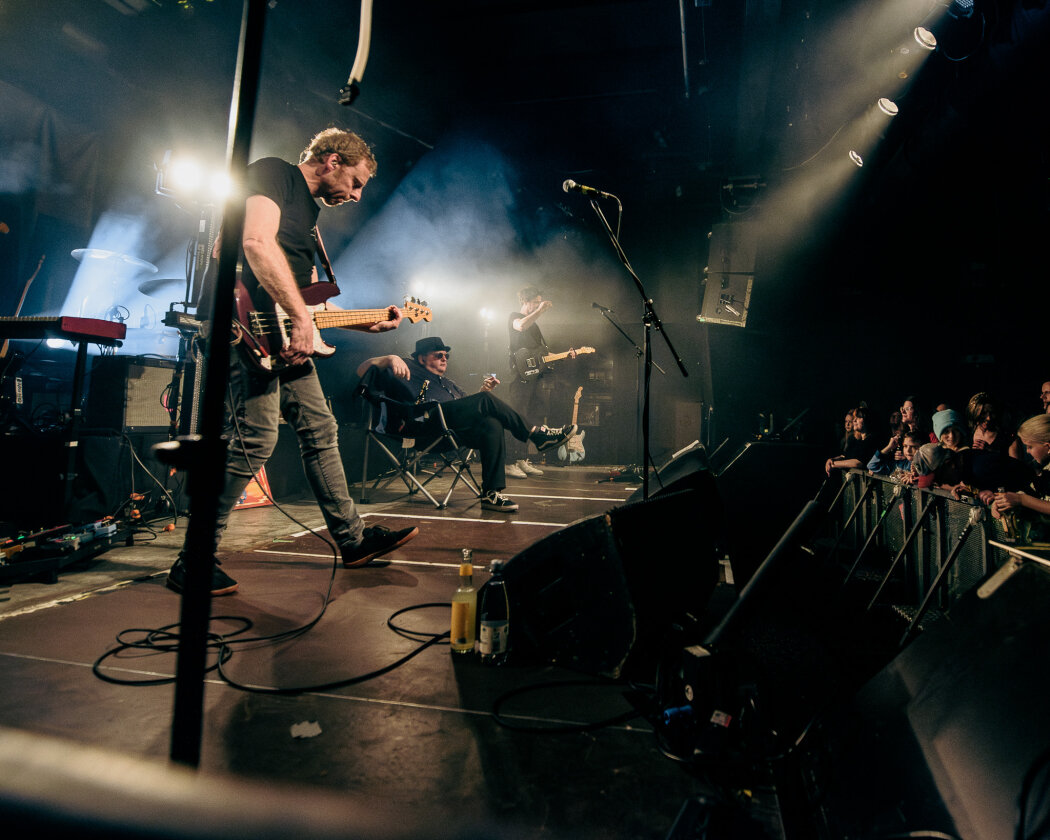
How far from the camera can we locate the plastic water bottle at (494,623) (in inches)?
70.3

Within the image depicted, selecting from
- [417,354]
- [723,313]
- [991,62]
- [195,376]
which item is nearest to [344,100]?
[195,376]

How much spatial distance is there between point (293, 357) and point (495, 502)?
2.55 metres

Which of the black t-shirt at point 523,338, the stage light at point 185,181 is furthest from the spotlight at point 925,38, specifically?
the stage light at point 185,181

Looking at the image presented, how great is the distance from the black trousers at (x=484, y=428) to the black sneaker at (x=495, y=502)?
6 centimetres

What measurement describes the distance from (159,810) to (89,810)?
0.09 feet

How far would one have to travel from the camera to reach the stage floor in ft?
3.70

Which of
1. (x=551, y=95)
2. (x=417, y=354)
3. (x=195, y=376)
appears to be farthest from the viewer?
(x=551, y=95)

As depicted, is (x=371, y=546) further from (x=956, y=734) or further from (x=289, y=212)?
(x=956, y=734)

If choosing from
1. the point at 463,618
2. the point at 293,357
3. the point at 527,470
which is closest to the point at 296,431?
the point at 293,357

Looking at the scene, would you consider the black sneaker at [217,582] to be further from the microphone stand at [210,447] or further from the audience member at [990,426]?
the audience member at [990,426]

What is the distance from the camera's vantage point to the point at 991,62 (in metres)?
3.42

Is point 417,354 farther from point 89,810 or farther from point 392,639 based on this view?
point 89,810

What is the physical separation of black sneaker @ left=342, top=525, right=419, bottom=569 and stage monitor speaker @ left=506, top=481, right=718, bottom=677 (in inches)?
45.8

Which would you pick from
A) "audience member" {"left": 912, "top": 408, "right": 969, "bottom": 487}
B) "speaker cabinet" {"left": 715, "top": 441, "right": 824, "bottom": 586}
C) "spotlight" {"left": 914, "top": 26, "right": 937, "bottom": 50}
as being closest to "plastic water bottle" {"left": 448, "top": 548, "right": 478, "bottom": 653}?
"speaker cabinet" {"left": 715, "top": 441, "right": 824, "bottom": 586}
